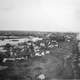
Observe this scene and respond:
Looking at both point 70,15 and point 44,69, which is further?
point 70,15

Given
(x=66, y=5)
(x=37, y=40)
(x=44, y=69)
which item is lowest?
(x=44, y=69)

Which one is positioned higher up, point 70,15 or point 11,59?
point 70,15

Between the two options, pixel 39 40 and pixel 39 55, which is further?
pixel 39 40

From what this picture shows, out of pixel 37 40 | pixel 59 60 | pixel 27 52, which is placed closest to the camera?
pixel 59 60

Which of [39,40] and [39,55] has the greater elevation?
[39,40]

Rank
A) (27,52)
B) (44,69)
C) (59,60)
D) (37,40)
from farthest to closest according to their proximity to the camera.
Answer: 1. (37,40)
2. (27,52)
3. (59,60)
4. (44,69)

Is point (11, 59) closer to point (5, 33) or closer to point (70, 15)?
point (5, 33)

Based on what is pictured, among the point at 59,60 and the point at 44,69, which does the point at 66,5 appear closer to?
the point at 59,60

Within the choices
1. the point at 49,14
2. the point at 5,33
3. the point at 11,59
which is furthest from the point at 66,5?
the point at 11,59
